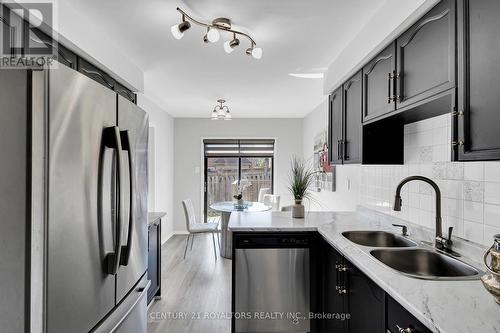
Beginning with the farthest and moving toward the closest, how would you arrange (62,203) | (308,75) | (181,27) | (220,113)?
(220,113)
(308,75)
(181,27)
(62,203)

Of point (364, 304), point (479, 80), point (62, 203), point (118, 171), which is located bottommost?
point (364, 304)

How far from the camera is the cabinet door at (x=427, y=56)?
1.22 metres

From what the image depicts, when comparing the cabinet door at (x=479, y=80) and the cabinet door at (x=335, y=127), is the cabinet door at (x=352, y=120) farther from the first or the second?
the cabinet door at (x=479, y=80)

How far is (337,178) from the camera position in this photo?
12.6ft

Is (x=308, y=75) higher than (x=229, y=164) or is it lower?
higher

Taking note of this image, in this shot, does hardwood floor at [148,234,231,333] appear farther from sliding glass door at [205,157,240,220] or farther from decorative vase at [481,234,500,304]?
decorative vase at [481,234,500,304]

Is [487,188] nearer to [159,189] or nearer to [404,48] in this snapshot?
[404,48]

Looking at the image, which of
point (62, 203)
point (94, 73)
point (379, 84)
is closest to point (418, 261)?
point (379, 84)

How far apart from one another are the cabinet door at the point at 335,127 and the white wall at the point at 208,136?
3102 mm

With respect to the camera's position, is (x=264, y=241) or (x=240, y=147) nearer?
(x=264, y=241)

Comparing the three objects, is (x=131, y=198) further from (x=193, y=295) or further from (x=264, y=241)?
(x=193, y=295)

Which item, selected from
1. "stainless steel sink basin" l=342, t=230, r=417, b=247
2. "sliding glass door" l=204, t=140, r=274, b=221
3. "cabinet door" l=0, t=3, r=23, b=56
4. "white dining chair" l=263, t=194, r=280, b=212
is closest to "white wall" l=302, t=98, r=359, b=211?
"white dining chair" l=263, t=194, r=280, b=212

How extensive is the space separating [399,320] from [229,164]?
516 centimetres

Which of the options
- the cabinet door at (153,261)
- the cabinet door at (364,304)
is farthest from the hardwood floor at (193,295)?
the cabinet door at (364,304)
